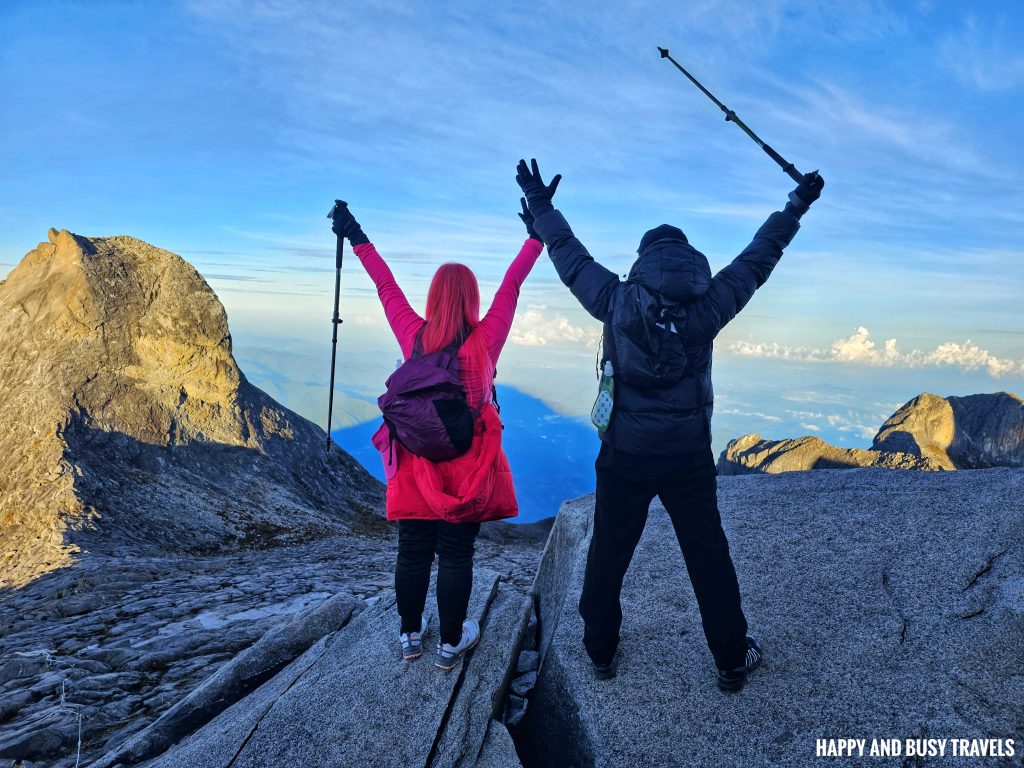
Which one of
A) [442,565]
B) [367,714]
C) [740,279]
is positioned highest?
[740,279]

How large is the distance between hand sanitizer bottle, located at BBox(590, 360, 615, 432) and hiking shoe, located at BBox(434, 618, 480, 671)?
2649 mm

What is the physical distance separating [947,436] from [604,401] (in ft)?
143

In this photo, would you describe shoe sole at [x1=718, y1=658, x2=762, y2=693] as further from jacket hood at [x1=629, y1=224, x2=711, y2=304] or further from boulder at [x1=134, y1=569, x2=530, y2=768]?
jacket hood at [x1=629, y1=224, x2=711, y2=304]

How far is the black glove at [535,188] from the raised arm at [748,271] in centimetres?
171

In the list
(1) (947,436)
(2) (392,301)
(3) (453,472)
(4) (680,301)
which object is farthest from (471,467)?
(1) (947,436)

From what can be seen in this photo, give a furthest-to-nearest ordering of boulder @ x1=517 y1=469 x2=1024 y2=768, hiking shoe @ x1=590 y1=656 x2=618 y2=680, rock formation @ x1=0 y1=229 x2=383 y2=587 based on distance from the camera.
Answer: rock formation @ x1=0 y1=229 x2=383 y2=587
hiking shoe @ x1=590 y1=656 x2=618 y2=680
boulder @ x1=517 y1=469 x2=1024 y2=768

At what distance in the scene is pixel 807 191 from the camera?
5.75m

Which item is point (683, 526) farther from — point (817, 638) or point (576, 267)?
point (576, 267)

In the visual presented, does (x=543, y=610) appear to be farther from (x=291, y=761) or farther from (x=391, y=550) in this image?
(x=391, y=550)

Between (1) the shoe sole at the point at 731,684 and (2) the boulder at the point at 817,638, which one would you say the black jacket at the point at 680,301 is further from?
(2) the boulder at the point at 817,638

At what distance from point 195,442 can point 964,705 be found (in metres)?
26.4

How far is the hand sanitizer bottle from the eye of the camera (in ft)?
18.7

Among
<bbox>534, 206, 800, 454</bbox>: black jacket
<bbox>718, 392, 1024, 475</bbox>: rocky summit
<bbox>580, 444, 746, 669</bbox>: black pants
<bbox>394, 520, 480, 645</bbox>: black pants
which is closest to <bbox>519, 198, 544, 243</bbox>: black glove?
<bbox>534, 206, 800, 454</bbox>: black jacket

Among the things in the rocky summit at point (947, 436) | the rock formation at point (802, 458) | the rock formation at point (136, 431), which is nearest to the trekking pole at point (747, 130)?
the rock formation at point (136, 431)
